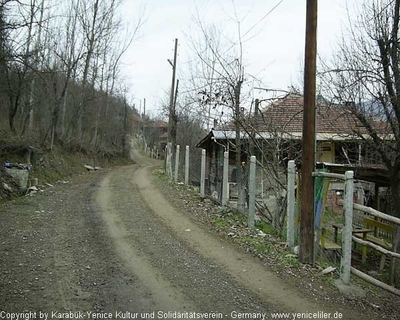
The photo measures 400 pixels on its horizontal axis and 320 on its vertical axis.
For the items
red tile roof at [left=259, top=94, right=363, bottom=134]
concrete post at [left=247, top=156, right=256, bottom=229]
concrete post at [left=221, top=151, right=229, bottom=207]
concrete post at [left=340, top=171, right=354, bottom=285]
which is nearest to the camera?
concrete post at [left=340, top=171, right=354, bottom=285]

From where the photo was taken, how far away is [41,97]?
2162 cm

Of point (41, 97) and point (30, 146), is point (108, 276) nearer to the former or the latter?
point (30, 146)

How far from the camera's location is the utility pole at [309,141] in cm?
633

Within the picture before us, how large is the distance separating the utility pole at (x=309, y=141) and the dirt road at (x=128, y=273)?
0.87 metres

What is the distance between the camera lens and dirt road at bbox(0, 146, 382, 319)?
440 centimetres

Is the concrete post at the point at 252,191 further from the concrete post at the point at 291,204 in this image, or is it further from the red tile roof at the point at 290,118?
the red tile roof at the point at 290,118

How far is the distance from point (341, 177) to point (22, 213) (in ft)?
23.9

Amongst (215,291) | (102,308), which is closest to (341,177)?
(215,291)

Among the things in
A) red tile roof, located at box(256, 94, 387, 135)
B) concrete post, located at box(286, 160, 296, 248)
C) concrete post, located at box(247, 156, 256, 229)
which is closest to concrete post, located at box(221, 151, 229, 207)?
red tile roof, located at box(256, 94, 387, 135)

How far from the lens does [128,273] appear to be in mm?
5539

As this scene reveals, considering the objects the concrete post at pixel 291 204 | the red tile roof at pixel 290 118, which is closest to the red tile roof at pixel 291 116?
the red tile roof at pixel 290 118

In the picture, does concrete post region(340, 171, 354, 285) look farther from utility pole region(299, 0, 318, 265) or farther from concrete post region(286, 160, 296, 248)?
concrete post region(286, 160, 296, 248)

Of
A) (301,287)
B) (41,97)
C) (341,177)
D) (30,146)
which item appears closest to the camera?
(301,287)

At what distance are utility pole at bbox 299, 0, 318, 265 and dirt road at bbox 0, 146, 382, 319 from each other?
87cm
